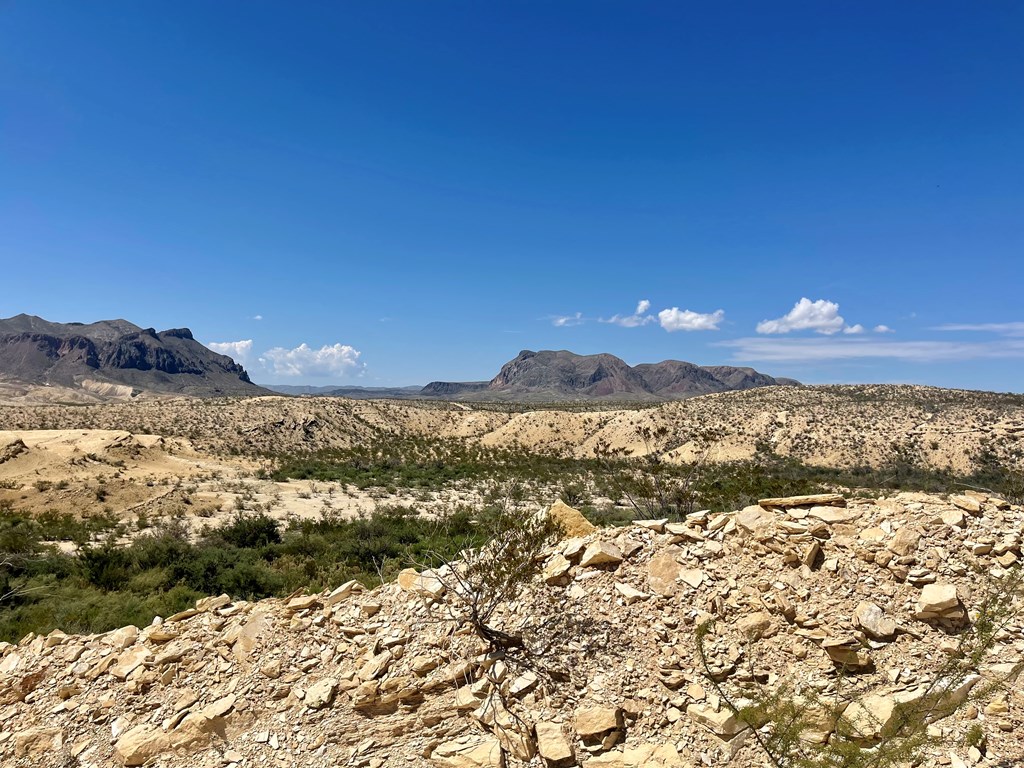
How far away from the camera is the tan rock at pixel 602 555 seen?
634cm

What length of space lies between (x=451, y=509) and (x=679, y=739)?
1661 centimetres

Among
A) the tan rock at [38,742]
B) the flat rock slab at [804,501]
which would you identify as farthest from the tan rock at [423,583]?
the flat rock slab at [804,501]

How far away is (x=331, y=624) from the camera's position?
6.36 m

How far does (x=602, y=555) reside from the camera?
6.34 meters

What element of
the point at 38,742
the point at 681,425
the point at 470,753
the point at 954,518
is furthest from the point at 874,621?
the point at 681,425

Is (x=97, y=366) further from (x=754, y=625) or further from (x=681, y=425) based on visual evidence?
(x=754, y=625)

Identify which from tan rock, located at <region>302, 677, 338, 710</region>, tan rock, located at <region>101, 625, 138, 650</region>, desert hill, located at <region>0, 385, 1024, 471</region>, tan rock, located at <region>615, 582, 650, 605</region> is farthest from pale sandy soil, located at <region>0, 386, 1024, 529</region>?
tan rock, located at <region>101, 625, 138, 650</region>

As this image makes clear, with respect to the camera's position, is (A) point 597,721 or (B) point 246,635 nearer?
(A) point 597,721

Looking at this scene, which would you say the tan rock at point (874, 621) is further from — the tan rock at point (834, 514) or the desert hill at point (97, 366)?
the desert hill at point (97, 366)

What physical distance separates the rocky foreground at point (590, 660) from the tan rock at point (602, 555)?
3cm

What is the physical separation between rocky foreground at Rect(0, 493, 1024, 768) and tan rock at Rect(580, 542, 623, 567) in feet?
0.08

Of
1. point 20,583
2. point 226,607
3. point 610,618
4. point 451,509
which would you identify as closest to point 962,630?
point 610,618

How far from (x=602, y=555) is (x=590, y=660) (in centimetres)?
135

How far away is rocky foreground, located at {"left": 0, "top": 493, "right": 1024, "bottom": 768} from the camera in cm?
445
